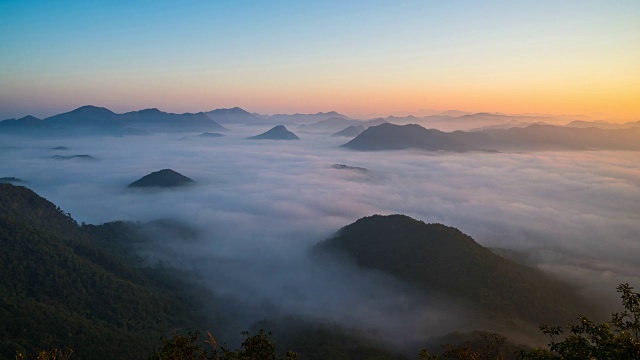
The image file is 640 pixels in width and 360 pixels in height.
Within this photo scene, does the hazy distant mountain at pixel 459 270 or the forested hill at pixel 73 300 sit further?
the hazy distant mountain at pixel 459 270

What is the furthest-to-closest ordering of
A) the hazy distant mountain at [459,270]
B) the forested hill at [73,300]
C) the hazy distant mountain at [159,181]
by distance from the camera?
the hazy distant mountain at [159,181]
the hazy distant mountain at [459,270]
the forested hill at [73,300]

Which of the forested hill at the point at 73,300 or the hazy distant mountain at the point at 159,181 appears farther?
the hazy distant mountain at the point at 159,181

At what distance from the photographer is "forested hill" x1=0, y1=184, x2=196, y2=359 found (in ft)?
172

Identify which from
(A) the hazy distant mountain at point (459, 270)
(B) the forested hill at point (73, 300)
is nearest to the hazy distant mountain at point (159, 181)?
(B) the forested hill at point (73, 300)

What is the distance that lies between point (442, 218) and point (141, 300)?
11988 cm

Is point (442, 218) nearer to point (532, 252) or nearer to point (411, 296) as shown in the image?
point (532, 252)

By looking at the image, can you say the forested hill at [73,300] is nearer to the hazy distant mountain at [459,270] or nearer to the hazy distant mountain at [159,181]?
the hazy distant mountain at [459,270]

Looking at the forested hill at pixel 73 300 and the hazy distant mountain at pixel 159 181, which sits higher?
the hazy distant mountain at pixel 159 181

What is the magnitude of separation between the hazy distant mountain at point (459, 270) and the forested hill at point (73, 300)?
5004 cm

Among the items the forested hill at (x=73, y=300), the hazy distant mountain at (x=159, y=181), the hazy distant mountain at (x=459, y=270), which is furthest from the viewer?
the hazy distant mountain at (x=159, y=181)

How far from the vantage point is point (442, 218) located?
15512 centimetres

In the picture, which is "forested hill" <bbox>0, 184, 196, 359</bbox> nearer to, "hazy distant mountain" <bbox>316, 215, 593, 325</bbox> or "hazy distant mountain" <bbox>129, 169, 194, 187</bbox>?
"hazy distant mountain" <bbox>316, 215, 593, 325</bbox>

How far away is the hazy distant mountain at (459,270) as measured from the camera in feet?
250

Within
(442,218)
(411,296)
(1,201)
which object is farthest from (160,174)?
(411,296)
